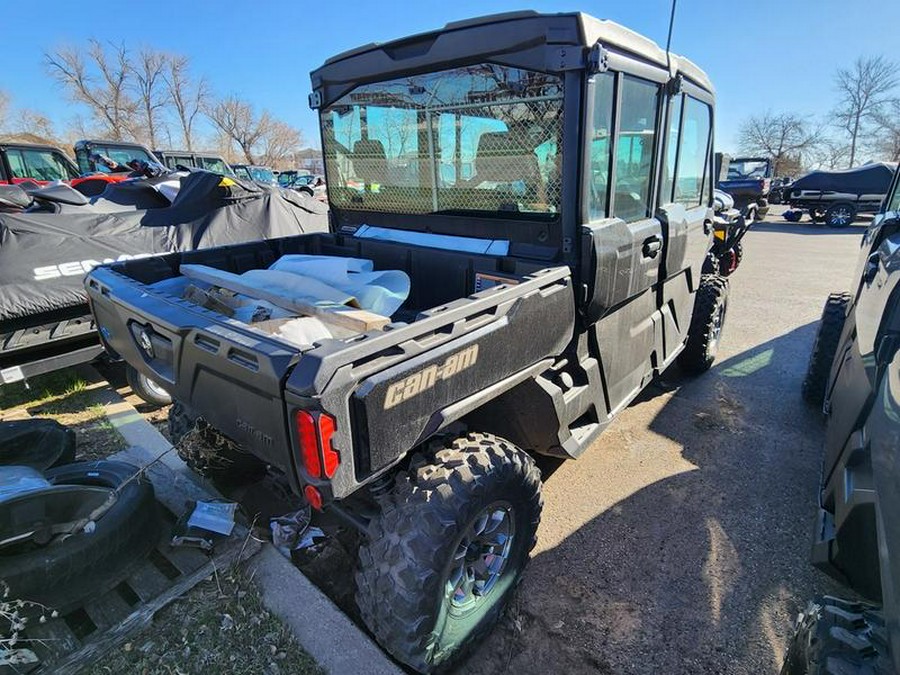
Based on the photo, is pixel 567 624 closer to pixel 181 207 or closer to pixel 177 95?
pixel 181 207

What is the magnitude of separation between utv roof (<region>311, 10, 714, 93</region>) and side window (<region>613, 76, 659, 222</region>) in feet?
0.57

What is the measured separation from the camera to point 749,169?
1953cm

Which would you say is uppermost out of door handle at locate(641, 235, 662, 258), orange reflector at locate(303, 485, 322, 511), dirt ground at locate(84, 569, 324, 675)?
door handle at locate(641, 235, 662, 258)

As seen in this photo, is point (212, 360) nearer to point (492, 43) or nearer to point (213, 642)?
point (213, 642)

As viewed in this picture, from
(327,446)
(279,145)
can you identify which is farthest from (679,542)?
(279,145)

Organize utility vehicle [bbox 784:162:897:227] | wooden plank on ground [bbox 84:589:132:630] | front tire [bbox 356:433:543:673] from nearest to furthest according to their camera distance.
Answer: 1. front tire [bbox 356:433:543:673]
2. wooden plank on ground [bbox 84:589:132:630]
3. utility vehicle [bbox 784:162:897:227]

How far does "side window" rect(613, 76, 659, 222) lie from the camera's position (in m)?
2.69

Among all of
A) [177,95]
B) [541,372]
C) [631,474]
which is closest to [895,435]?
[541,372]

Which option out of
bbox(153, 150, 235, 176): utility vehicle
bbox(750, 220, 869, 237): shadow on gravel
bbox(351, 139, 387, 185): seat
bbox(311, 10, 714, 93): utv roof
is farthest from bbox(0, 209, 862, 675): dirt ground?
bbox(750, 220, 869, 237): shadow on gravel

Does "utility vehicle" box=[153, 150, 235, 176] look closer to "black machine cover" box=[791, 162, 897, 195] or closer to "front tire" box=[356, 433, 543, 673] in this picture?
"front tire" box=[356, 433, 543, 673]

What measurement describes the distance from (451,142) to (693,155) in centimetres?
205

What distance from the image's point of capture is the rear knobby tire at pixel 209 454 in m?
3.02

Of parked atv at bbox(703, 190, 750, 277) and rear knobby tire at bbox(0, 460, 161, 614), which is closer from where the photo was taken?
rear knobby tire at bbox(0, 460, 161, 614)

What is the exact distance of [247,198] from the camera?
559cm
